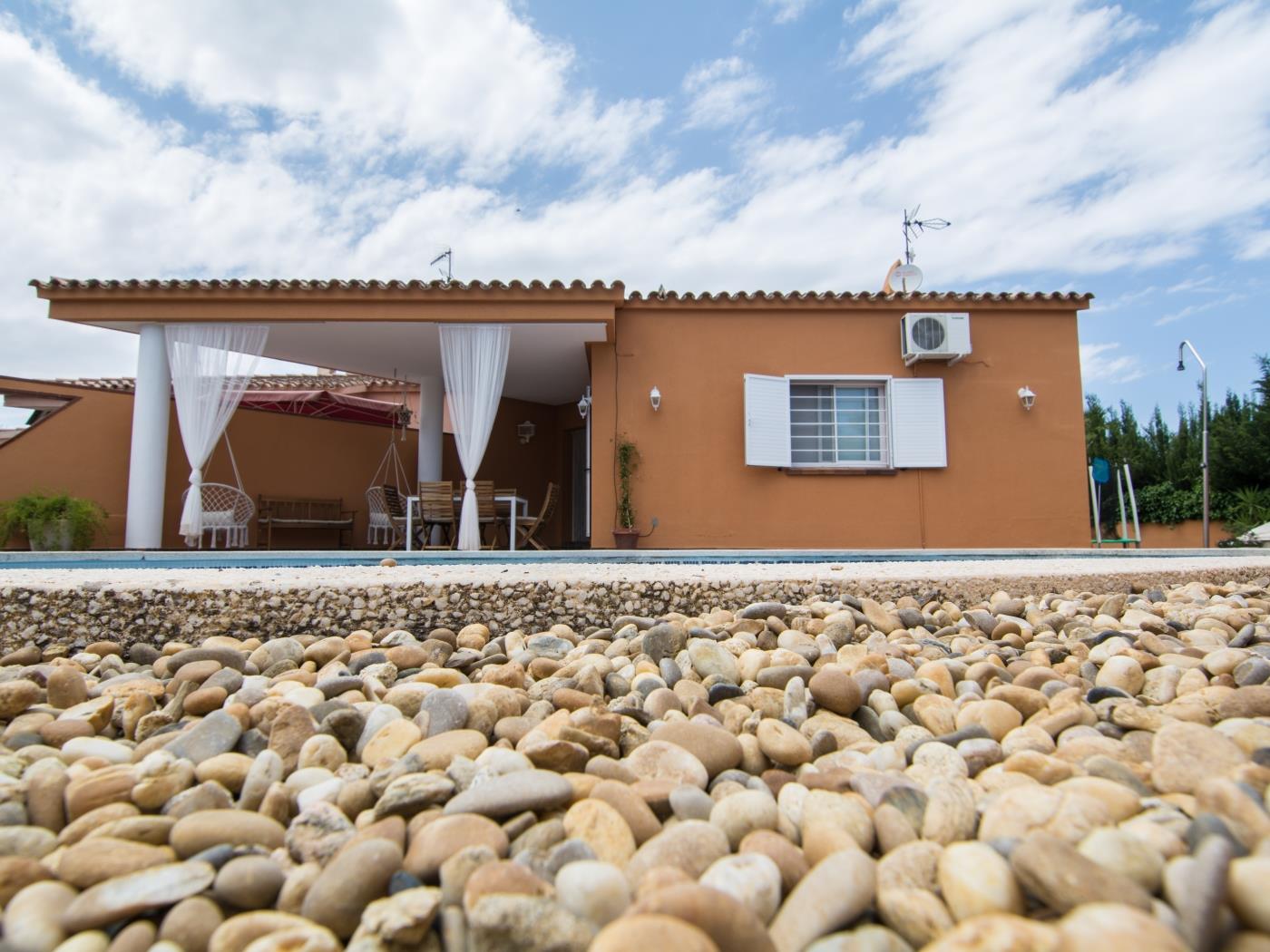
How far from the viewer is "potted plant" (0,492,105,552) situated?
7.14 meters

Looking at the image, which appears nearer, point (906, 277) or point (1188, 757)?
point (1188, 757)

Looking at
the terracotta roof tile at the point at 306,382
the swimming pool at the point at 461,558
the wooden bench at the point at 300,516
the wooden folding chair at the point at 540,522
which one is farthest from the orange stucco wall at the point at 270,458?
the terracotta roof tile at the point at 306,382

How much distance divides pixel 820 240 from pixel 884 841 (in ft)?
40.2

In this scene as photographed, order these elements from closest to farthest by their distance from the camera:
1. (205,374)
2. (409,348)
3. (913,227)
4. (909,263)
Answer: (205,374) < (409,348) < (909,263) < (913,227)

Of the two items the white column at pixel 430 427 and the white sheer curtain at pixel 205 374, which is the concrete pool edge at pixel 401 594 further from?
the white column at pixel 430 427

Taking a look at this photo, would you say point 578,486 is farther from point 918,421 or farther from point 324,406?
point 918,421

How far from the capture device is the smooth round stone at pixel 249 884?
993 mm

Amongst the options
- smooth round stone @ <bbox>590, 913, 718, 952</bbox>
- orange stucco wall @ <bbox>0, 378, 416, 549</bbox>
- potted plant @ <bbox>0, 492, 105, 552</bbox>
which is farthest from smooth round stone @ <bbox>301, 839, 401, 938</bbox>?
orange stucco wall @ <bbox>0, 378, 416, 549</bbox>

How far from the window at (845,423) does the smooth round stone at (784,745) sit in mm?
6477

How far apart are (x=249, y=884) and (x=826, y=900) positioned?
78cm

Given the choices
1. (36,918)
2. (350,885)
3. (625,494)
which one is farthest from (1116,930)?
(625,494)

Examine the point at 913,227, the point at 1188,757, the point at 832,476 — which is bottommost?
the point at 1188,757

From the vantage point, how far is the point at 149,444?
295 inches

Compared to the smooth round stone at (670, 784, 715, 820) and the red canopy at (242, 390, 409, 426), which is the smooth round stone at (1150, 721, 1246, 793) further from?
the red canopy at (242, 390, 409, 426)
